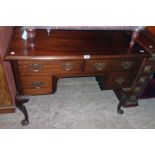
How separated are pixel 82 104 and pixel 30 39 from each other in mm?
1129

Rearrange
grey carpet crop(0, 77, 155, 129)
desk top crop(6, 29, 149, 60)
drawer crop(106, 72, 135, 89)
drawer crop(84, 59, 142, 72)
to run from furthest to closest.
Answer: grey carpet crop(0, 77, 155, 129) → drawer crop(106, 72, 135, 89) → drawer crop(84, 59, 142, 72) → desk top crop(6, 29, 149, 60)

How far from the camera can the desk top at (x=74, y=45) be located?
1.41 meters

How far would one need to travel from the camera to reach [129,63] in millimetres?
1622

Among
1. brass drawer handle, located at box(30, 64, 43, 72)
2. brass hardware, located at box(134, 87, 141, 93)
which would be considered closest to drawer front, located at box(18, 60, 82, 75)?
brass drawer handle, located at box(30, 64, 43, 72)

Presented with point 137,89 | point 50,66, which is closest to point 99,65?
point 50,66

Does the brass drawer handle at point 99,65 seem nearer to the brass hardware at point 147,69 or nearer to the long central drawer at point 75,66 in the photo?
the long central drawer at point 75,66

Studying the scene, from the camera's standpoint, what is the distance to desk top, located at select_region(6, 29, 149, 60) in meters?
1.41

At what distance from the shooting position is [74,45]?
61.9 inches

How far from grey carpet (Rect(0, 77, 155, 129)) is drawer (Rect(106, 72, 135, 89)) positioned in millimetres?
543

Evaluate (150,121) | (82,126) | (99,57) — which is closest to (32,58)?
(99,57)

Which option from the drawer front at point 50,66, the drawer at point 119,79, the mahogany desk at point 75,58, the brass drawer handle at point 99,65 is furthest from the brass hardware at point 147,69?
the drawer front at point 50,66

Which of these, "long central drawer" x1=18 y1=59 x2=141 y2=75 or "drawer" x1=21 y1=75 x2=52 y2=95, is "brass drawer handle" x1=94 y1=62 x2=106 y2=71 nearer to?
"long central drawer" x1=18 y1=59 x2=141 y2=75

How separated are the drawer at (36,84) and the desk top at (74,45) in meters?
0.24

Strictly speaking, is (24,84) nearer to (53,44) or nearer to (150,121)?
(53,44)
